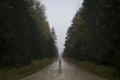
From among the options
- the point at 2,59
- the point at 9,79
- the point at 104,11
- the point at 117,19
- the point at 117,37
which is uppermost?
the point at 104,11

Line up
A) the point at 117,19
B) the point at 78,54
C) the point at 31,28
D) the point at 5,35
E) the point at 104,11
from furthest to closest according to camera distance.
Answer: the point at 78,54, the point at 31,28, the point at 104,11, the point at 5,35, the point at 117,19

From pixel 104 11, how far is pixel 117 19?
508cm

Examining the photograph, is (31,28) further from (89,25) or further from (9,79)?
(9,79)

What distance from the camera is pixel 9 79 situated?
19578 mm

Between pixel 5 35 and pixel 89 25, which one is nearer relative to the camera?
pixel 5 35

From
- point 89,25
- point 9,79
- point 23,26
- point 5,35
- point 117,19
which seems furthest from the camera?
point 89,25

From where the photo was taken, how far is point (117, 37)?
25078 millimetres

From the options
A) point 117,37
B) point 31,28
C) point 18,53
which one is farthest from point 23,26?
point 117,37

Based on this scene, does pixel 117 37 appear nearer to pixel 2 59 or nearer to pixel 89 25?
pixel 2 59

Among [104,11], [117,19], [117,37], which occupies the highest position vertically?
[104,11]

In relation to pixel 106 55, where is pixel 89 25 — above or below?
above

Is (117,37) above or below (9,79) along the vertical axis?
above

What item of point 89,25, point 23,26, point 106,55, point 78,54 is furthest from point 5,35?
point 78,54

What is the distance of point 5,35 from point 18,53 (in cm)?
611
